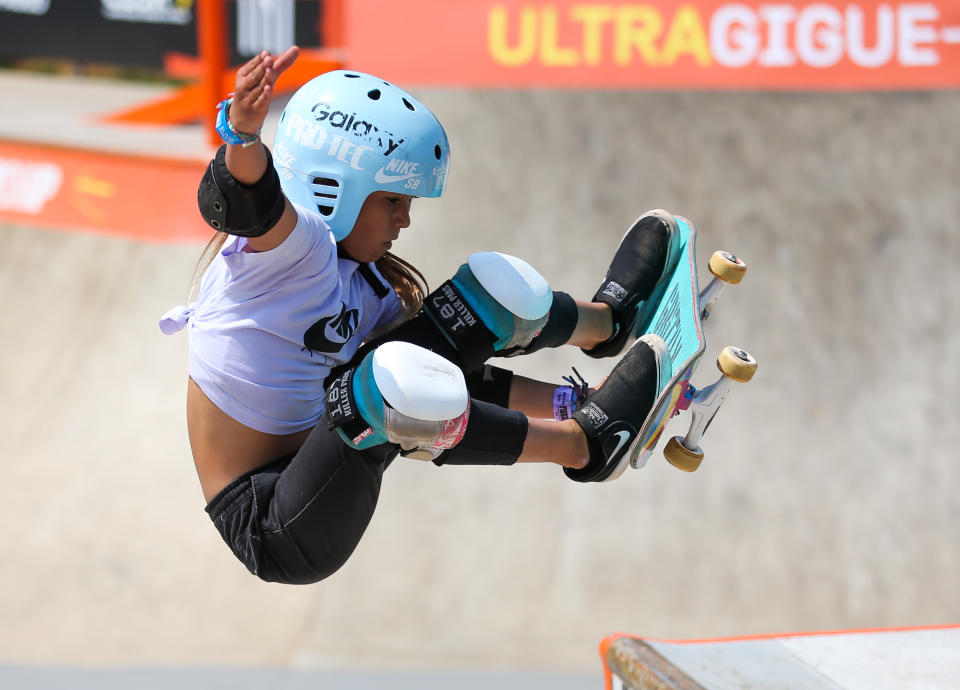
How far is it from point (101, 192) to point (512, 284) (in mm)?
6378

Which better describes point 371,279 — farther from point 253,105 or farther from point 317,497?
point 253,105

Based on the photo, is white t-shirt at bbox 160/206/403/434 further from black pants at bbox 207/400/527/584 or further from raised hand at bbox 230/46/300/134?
raised hand at bbox 230/46/300/134

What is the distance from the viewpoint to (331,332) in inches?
110

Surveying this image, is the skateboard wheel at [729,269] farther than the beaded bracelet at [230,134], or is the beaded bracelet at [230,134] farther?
the skateboard wheel at [729,269]

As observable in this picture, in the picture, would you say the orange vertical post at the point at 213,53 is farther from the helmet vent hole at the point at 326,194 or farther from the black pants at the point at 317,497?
the black pants at the point at 317,497

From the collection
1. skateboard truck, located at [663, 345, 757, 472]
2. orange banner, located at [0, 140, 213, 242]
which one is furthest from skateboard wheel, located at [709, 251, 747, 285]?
orange banner, located at [0, 140, 213, 242]

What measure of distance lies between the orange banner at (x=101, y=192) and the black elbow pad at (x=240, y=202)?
17.7ft

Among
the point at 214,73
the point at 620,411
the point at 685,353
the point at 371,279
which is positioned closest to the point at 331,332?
the point at 371,279

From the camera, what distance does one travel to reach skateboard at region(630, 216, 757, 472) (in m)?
2.95

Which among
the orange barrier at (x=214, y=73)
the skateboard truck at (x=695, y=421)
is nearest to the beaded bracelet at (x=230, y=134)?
the skateboard truck at (x=695, y=421)

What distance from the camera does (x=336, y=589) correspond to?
608 centimetres

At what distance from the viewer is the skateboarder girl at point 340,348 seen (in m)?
2.52

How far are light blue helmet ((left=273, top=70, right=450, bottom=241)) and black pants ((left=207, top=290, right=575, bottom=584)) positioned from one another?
A: 453 millimetres

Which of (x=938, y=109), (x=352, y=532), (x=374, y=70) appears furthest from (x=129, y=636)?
(x=938, y=109)
